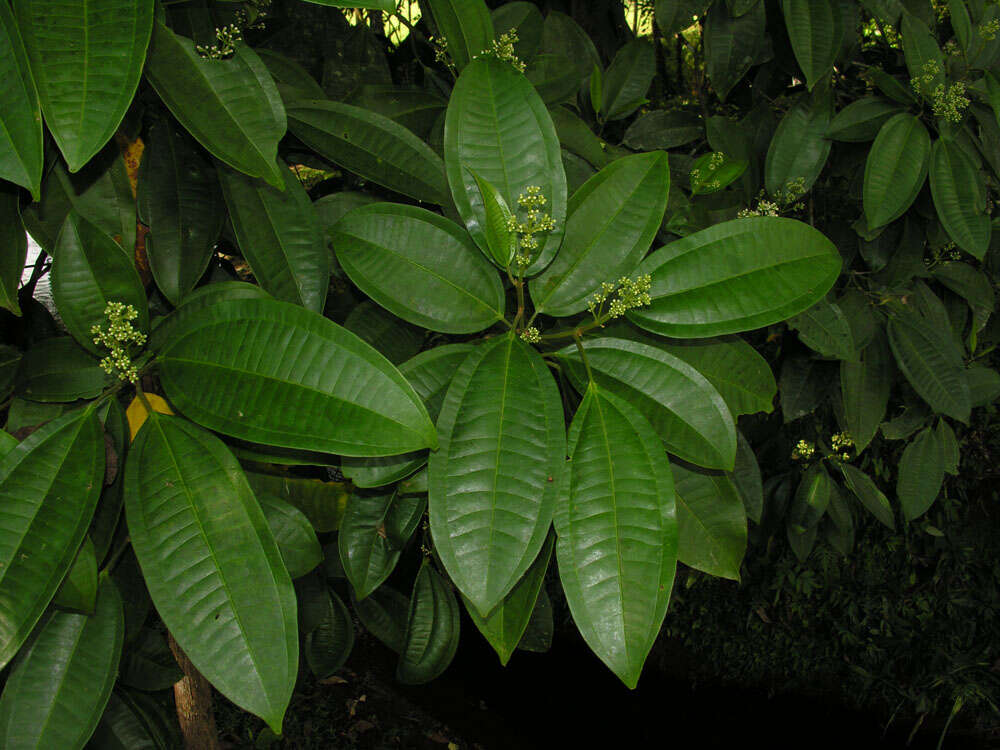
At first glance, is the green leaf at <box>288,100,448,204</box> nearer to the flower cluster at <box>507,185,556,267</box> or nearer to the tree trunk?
the flower cluster at <box>507,185,556,267</box>

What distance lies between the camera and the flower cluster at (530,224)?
65 centimetres

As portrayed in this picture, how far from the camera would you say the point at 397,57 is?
1.45 m

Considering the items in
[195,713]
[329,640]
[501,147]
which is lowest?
[195,713]

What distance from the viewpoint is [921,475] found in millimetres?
1456

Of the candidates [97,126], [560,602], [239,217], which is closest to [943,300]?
[239,217]

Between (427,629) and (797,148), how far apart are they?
0.95m

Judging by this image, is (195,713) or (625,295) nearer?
(625,295)

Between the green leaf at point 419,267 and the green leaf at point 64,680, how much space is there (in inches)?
14.8

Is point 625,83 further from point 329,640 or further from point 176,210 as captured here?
point 329,640

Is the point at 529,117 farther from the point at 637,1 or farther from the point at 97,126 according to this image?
the point at 637,1

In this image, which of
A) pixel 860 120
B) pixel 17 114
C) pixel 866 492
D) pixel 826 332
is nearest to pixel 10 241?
pixel 17 114

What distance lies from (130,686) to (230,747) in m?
2.05

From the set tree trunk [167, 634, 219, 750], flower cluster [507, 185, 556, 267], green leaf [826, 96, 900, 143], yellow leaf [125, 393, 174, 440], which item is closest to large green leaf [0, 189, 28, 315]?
yellow leaf [125, 393, 174, 440]

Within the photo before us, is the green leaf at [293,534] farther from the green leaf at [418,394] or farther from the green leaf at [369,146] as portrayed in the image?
the green leaf at [369,146]
